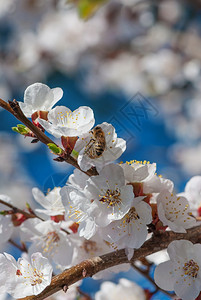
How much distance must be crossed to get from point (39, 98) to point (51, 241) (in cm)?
37

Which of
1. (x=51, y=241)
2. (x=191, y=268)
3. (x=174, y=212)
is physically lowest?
(x=191, y=268)

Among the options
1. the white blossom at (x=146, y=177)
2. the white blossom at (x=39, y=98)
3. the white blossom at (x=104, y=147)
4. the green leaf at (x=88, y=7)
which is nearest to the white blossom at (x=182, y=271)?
the white blossom at (x=146, y=177)

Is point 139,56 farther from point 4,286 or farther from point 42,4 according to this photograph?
point 4,286

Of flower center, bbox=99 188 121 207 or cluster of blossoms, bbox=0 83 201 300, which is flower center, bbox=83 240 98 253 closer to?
cluster of blossoms, bbox=0 83 201 300

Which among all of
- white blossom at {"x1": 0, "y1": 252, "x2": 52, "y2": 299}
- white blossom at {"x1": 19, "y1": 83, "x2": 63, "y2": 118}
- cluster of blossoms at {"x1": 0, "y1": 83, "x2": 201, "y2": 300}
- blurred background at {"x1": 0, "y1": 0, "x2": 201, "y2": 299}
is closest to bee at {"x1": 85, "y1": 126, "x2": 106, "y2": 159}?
cluster of blossoms at {"x1": 0, "y1": 83, "x2": 201, "y2": 300}

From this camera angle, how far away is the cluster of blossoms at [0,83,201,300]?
0.68 m

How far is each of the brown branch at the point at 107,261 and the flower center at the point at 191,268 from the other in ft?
0.15

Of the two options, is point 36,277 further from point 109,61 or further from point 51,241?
point 109,61

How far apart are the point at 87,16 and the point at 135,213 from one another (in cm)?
164

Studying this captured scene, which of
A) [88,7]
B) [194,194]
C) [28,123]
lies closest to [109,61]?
[88,7]

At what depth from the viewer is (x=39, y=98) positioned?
741mm

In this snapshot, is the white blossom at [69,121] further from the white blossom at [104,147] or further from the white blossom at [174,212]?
the white blossom at [174,212]

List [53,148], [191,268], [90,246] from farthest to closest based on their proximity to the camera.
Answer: [90,246] → [191,268] → [53,148]

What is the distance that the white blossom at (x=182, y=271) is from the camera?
0.74m
